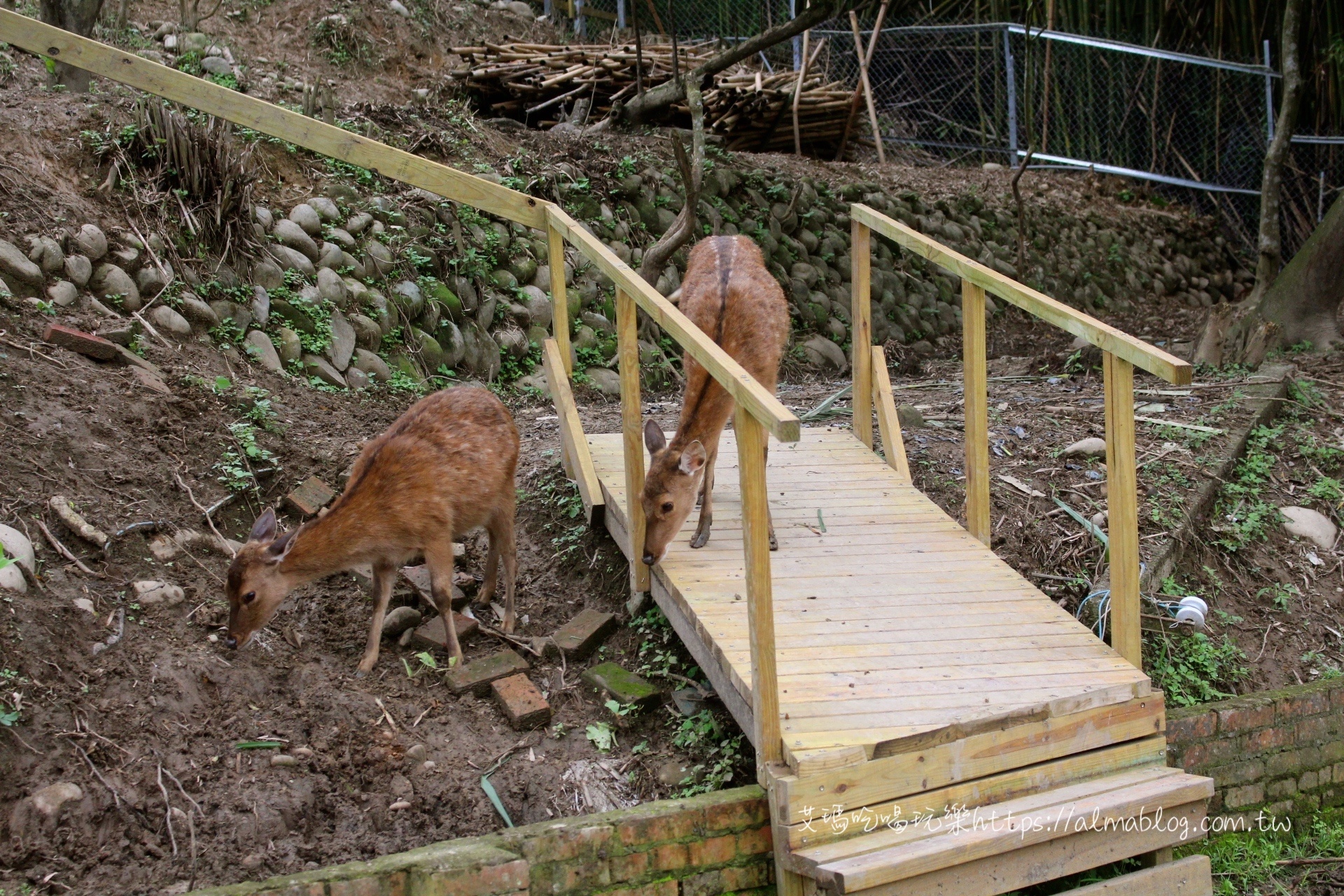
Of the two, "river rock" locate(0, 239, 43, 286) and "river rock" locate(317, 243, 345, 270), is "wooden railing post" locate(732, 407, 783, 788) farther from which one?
"river rock" locate(317, 243, 345, 270)

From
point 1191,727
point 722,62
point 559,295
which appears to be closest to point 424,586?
point 559,295

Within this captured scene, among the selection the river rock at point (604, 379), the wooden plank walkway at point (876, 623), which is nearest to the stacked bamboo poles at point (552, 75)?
the river rock at point (604, 379)

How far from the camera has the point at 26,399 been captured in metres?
6.09

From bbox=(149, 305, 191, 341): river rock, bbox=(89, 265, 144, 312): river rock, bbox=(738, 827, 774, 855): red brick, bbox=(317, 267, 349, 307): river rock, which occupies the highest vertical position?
bbox=(89, 265, 144, 312): river rock

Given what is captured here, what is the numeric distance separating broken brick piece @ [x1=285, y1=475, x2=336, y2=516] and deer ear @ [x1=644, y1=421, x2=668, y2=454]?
1.81m

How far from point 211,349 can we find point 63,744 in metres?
3.90

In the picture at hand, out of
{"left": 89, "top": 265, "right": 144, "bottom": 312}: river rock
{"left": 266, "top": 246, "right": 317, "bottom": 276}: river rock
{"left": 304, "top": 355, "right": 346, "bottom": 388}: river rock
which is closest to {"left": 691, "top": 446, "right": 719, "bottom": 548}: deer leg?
{"left": 304, "top": 355, "right": 346, "bottom": 388}: river rock

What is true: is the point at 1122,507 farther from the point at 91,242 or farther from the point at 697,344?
the point at 91,242

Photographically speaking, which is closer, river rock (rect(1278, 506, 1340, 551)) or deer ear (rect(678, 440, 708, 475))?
deer ear (rect(678, 440, 708, 475))

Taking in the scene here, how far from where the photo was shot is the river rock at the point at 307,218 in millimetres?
9188

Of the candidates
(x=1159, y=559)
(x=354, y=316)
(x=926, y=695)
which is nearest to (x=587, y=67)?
(x=354, y=316)

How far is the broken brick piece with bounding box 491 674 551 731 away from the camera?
5273 millimetres

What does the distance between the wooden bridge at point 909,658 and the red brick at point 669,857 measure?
0.38 metres

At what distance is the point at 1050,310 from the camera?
17.2 ft
